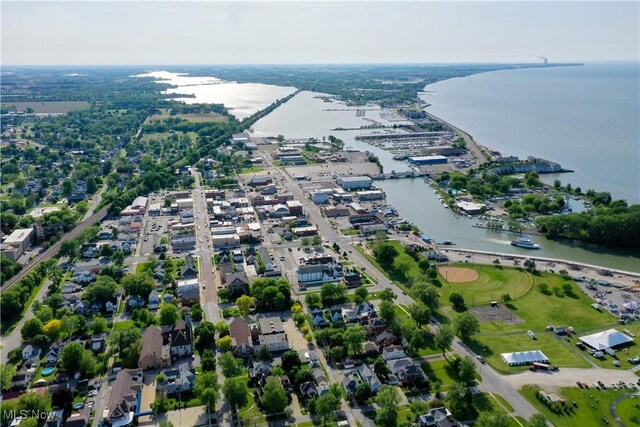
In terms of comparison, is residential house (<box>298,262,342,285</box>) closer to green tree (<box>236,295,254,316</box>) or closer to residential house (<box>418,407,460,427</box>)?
green tree (<box>236,295,254,316</box>)

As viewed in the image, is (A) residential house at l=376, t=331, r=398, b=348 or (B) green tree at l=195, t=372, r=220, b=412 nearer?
(B) green tree at l=195, t=372, r=220, b=412

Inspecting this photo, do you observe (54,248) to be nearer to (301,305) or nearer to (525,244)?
(301,305)

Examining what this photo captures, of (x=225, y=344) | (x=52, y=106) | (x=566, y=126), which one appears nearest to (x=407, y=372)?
(x=225, y=344)

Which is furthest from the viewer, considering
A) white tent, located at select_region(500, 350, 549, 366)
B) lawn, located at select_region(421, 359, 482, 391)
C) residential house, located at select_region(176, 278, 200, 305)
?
residential house, located at select_region(176, 278, 200, 305)

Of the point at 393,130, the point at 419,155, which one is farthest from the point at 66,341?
the point at 393,130

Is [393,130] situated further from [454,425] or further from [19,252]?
[454,425]

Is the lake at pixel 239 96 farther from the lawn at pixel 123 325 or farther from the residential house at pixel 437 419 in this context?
the residential house at pixel 437 419

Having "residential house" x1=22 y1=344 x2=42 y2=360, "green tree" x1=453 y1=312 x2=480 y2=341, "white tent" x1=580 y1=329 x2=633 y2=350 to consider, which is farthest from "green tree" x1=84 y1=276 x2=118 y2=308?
"white tent" x1=580 y1=329 x2=633 y2=350
